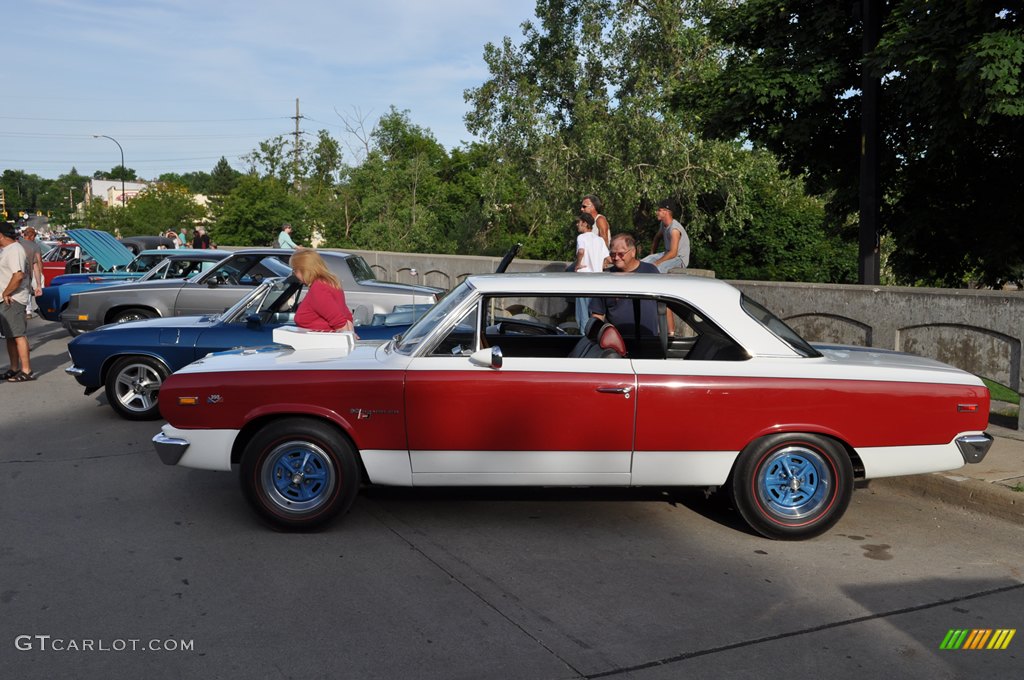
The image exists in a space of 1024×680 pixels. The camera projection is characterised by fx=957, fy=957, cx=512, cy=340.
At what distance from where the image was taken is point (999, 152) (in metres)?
13.7

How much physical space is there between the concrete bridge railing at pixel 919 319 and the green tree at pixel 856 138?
3.39m

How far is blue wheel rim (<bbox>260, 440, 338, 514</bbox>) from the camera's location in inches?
224

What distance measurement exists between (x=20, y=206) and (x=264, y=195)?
160m

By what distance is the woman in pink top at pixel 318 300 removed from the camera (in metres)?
7.19

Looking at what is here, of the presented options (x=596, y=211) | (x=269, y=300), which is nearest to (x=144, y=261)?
(x=596, y=211)

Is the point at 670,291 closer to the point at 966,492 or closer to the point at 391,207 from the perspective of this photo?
the point at 966,492

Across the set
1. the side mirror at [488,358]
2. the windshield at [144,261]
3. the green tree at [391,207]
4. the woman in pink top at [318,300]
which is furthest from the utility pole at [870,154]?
the green tree at [391,207]

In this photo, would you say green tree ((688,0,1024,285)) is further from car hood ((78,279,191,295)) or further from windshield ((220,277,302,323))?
car hood ((78,279,191,295))

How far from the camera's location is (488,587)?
4.91m

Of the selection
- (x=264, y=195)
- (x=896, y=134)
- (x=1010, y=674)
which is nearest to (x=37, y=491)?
(x=1010, y=674)

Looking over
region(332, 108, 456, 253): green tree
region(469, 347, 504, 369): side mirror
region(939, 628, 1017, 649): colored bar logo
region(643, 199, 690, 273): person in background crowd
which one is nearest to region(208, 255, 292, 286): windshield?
region(643, 199, 690, 273): person in background crowd

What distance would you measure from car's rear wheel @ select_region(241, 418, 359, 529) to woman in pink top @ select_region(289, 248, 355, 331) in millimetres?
1624

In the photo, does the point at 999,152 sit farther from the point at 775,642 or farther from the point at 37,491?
the point at 37,491

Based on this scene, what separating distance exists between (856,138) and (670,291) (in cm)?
1023
